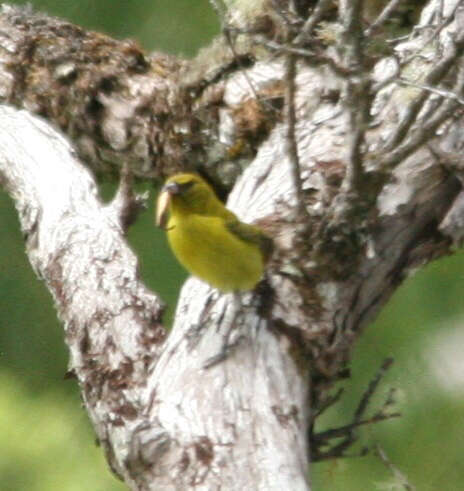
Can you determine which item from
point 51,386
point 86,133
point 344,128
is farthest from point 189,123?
point 51,386

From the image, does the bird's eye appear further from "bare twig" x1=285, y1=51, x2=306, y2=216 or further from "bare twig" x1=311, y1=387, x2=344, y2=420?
"bare twig" x1=311, y1=387, x2=344, y2=420

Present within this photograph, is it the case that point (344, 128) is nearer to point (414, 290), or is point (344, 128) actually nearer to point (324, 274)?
point (324, 274)

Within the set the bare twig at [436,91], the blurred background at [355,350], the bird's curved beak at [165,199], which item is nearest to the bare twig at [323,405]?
the blurred background at [355,350]

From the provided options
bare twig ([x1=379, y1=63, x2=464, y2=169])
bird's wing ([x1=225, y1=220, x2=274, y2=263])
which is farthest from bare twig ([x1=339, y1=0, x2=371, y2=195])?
bird's wing ([x1=225, y1=220, x2=274, y2=263])

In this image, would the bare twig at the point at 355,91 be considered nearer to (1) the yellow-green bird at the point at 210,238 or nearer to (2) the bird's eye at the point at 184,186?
(1) the yellow-green bird at the point at 210,238

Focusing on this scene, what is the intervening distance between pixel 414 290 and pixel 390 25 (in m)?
0.79

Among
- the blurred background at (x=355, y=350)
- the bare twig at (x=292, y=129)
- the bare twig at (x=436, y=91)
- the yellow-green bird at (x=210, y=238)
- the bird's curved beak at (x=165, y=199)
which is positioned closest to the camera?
the bare twig at (x=436, y=91)

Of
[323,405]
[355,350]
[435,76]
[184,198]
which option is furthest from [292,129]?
[355,350]

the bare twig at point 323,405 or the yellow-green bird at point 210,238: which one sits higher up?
the yellow-green bird at point 210,238

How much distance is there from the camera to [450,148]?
2785mm

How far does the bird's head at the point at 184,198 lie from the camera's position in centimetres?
268

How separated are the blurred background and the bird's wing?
404mm

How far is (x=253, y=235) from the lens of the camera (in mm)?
2590

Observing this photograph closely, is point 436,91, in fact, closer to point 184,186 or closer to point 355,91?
point 355,91
